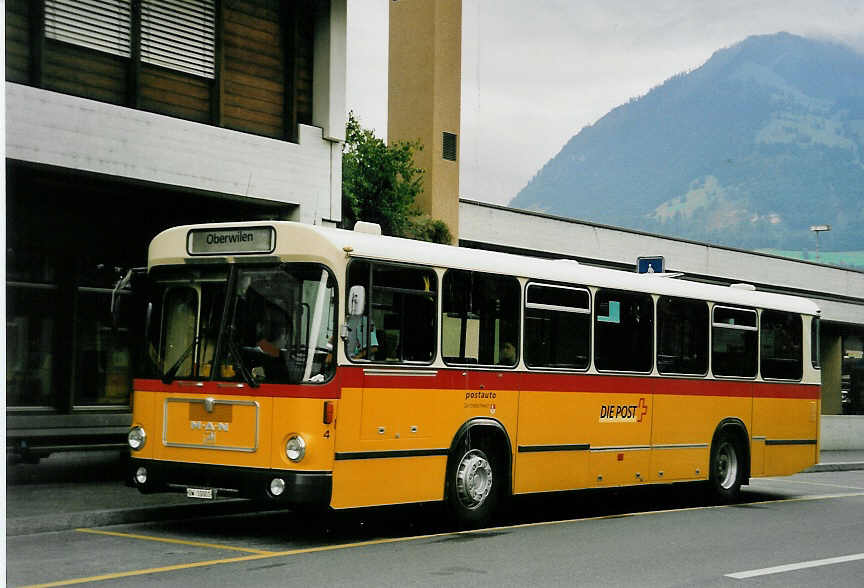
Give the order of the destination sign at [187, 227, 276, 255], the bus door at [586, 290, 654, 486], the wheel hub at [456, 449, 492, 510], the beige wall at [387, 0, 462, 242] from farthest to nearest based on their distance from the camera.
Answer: the beige wall at [387, 0, 462, 242] → the bus door at [586, 290, 654, 486] → the wheel hub at [456, 449, 492, 510] → the destination sign at [187, 227, 276, 255]

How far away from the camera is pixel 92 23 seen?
14.8 meters

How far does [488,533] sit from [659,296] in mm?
4722

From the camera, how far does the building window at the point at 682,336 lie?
15.1 m

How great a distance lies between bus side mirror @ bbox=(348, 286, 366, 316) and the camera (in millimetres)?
10555

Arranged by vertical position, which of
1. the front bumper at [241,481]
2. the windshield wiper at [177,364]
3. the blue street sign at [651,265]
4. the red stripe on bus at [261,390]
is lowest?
the front bumper at [241,481]

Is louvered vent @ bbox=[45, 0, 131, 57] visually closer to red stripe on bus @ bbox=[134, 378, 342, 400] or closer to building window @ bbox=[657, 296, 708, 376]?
red stripe on bus @ bbox=[134, 378, 342, 400]

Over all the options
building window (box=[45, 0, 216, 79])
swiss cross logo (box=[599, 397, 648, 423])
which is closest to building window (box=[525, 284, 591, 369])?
swiss cross logo (box=[599, 397, 648, 423])

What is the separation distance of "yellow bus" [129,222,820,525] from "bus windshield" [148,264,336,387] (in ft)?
0.05

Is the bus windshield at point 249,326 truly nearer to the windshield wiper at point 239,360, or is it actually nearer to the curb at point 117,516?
the windshield wiper at point 239,360

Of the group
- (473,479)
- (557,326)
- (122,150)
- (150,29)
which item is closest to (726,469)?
(557,326)

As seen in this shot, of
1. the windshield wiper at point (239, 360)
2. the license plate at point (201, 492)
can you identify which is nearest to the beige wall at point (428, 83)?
the windshield wiper at point (239, 360)

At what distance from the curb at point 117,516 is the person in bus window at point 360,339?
305 centimetres

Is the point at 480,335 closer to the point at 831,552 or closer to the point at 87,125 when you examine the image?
the point at 831,552

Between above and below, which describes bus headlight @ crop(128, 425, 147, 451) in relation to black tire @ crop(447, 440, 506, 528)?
above
